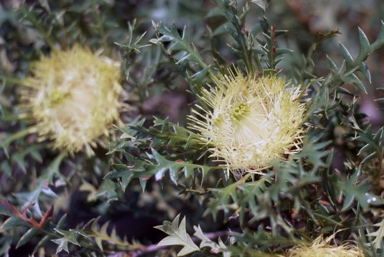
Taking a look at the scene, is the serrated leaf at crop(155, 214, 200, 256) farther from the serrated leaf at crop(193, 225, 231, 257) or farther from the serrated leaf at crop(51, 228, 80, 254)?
the serrated leaf at crop(51, 228, 80, 254)

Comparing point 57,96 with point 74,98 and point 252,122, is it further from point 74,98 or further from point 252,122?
point 252,122

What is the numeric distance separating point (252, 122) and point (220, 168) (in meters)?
0.10

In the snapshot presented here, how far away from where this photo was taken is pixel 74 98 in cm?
120

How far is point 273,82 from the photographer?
96 cm

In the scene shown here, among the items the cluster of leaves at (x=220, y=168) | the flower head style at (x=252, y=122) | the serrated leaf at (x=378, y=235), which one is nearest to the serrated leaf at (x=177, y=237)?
the cluster of leaves at (x=220, y=168)

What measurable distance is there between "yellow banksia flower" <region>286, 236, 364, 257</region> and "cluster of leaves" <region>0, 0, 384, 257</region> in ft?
0.06

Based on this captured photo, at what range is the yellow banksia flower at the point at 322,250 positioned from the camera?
2.84 feet

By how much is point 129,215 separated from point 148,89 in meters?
0.33

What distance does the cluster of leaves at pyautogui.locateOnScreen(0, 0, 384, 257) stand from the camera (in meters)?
0.83

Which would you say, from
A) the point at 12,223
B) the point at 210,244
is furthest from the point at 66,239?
the point at 210,244

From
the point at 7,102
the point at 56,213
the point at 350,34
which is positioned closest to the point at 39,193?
the point at 56,213

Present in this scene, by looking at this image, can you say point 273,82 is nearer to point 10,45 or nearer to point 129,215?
point 129,215

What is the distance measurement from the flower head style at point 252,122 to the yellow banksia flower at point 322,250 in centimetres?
14

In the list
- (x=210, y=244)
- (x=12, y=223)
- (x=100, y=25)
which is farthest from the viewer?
(x=100, y=25)
